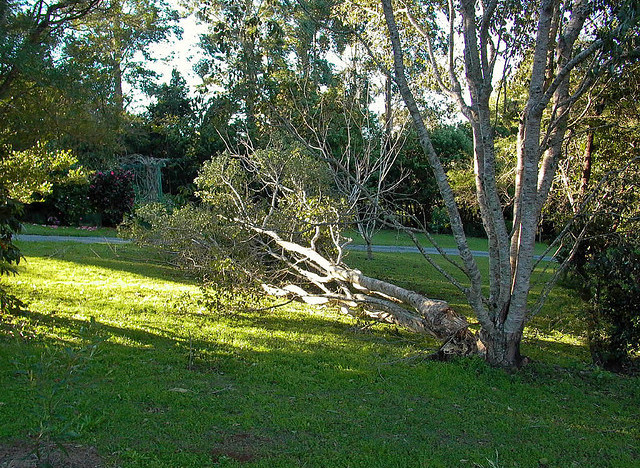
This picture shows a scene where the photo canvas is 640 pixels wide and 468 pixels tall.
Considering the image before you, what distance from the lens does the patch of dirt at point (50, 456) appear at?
318 centimetres

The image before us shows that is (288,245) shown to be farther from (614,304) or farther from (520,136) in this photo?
(614,304)

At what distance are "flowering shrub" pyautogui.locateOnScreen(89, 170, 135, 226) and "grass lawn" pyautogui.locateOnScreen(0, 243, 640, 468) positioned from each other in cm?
1215

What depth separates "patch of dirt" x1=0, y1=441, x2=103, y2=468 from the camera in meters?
3.18

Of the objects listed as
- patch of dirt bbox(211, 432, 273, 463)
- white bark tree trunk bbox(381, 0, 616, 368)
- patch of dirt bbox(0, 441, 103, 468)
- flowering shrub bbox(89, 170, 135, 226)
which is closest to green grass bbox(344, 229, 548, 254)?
flowering shrub bbox(89, 170, 135, 226)

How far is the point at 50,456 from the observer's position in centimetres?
327

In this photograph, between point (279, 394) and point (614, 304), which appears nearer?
point (279, 394)

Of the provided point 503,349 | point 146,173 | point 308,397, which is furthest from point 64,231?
point 503,349

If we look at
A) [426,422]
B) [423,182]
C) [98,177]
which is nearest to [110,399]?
[426,422]

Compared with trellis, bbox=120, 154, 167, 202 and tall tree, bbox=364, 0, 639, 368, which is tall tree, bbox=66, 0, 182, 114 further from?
tall tree, bbox=364, 0, 639, 368

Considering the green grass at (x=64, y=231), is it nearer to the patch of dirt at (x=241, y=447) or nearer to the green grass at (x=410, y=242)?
the green grass at (x=410, y=242)

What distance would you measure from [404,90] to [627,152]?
522 cm

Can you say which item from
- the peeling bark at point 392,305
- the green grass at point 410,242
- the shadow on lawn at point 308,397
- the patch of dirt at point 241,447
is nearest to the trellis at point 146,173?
the green grass at point 410,242

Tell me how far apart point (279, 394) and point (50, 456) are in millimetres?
2134

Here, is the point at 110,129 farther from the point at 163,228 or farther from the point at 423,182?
the point at 423,182
